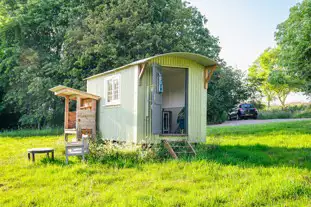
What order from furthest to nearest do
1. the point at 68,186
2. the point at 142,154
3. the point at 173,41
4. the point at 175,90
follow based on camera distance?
the point at 173,41 < the point at 175,90 < the point at 142,154 < the point at 68,186

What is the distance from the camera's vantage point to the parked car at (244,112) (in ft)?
75.0

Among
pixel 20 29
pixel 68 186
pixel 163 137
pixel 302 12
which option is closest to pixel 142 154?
pixel 163 137

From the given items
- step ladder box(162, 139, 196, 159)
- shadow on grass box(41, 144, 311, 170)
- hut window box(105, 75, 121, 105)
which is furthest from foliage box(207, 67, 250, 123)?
shadow on grass box(41, 144, 311, 170)

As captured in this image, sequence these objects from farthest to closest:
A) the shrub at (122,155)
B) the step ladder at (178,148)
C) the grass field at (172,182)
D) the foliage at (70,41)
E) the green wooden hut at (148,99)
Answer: the foliage at (70,41) → the green wooden hut at (148,99) → the step ladder at (178,148) → the shrub at (122,155) → the grass field at (172,182)

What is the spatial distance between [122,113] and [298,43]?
7401 mm

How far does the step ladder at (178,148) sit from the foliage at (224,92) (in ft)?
41.2

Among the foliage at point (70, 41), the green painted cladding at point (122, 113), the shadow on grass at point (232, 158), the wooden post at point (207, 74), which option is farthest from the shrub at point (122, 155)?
the foliage at point (70, 41)

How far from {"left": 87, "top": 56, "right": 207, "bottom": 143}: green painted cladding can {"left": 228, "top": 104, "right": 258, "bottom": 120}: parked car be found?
14.9 meters

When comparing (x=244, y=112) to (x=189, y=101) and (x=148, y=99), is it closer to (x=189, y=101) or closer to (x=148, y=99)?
(x=189, y=101)

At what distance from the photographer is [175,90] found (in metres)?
11.5

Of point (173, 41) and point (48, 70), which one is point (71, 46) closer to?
point (48, 70)

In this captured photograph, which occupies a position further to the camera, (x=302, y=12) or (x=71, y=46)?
(x=71, y=46)

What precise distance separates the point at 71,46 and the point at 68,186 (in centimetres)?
1423

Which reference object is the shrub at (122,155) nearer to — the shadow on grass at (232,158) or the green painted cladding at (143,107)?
the shadow on grass at (232,158)
